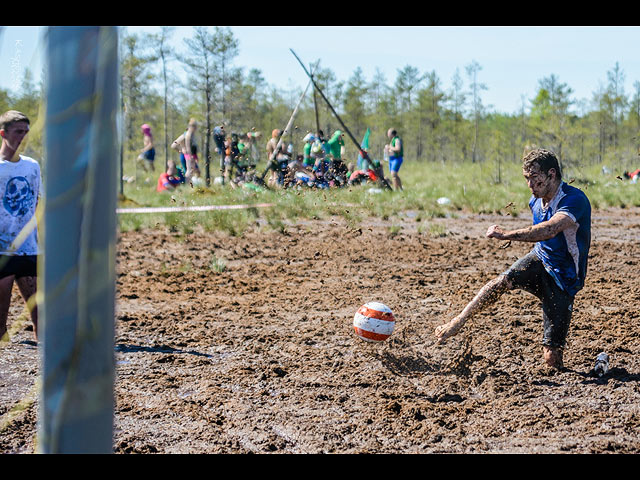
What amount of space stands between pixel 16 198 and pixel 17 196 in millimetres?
20

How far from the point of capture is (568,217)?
214 inches

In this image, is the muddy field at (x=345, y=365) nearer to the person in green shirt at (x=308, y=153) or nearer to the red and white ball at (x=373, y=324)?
the red and white ball at (x=373, y=324)

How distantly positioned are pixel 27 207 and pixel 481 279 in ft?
19.5

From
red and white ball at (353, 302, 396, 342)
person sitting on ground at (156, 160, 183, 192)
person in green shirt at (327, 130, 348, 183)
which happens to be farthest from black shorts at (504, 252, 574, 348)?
person sitting on ground at (156, 160, 183, 192)

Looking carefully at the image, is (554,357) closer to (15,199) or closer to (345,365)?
(345,365)

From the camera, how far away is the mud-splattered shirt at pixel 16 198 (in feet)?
19.8

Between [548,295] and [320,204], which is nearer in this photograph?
[548,295]

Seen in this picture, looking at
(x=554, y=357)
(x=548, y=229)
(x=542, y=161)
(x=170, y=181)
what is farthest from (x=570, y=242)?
(x=170, y=181)

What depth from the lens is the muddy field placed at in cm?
450

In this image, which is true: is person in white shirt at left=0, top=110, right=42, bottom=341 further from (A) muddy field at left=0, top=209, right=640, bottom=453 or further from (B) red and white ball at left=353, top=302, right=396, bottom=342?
(B) red and white ball at left=353, top=302, right=396, bottom=342

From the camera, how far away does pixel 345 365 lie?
19.7 feet
